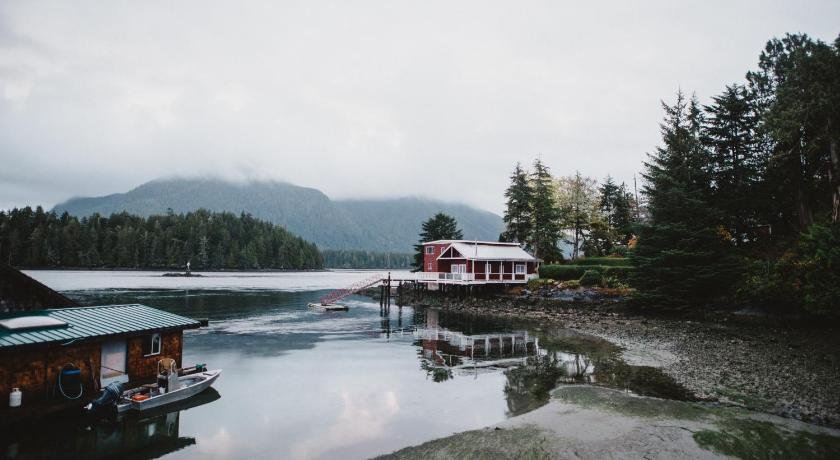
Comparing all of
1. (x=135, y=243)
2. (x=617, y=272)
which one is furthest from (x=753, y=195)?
(x=135, y=243)

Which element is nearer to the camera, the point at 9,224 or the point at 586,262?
the point at 586,262

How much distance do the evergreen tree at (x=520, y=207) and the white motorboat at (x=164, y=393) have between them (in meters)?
53.1

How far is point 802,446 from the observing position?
42.2 ft

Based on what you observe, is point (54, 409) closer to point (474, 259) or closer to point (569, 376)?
point (569, 376)

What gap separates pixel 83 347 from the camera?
56.7 feet

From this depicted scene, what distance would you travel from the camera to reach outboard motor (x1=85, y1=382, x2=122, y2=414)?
54.0 feet

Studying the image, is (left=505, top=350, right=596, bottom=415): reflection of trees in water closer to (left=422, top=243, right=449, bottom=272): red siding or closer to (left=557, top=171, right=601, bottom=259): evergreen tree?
(left=422, top=243, right=449, bottom=272): red siding

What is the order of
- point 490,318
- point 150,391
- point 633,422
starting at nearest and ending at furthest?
point 633,422, point 150,391, point 490,318

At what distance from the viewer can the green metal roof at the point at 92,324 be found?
1545cm

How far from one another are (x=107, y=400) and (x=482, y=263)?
46586mm

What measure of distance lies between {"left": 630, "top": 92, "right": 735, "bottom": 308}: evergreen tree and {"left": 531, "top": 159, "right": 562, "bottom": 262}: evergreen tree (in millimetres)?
24354

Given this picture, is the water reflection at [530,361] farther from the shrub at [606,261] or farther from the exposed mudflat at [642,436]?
the shrub at [606,261]

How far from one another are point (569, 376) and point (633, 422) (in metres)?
7.06

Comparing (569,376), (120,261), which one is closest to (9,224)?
(120,261)
